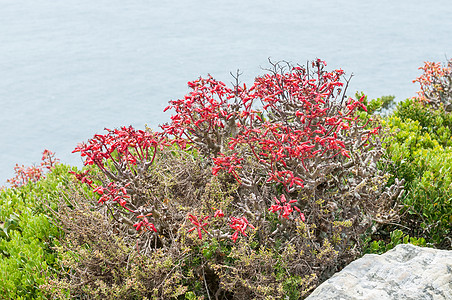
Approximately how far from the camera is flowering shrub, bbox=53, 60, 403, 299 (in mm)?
3918

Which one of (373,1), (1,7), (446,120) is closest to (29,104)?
(446,120)

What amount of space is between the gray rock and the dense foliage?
485 millimetres

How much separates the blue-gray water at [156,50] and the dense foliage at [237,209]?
7630 mm

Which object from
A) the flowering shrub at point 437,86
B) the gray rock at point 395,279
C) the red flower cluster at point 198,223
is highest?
the flowering shrub at point 437,86

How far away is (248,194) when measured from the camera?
15.1 feet

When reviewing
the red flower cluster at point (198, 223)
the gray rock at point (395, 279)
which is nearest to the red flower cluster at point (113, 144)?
the red flower cluster at point (198, 223)

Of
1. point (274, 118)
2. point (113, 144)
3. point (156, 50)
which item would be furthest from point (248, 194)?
point (156, 50)

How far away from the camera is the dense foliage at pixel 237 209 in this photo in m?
3.92

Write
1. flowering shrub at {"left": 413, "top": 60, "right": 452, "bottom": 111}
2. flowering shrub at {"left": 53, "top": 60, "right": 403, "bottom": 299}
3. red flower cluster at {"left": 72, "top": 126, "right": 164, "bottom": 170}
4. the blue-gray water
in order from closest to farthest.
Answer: flowering shrub at {"left": 53, "top": 60, "right": 403, "bottom": 299} < red flower cluster at {"left": 72, "top": 126, "right": 164, "bottom": 170} < flowering shrub at {"left": 413, "top": 60, "right": 452, "bottom": 111} < the blue-gray water

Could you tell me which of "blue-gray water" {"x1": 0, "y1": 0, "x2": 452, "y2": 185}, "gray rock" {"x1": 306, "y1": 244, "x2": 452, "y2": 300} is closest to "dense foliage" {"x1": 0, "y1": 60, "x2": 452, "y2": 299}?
"gray rock" {"x1": 306, "y1": 244, "x2": 452, "y2": 300}

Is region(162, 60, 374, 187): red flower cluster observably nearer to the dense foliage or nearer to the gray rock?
the dense foliage

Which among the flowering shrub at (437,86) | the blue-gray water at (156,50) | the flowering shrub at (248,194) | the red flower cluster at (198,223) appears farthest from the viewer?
the blue-gray water at (156,50)

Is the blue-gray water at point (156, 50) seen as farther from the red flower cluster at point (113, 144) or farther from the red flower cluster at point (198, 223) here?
the red flower cluster at point (198, 223)

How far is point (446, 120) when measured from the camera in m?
7.42
